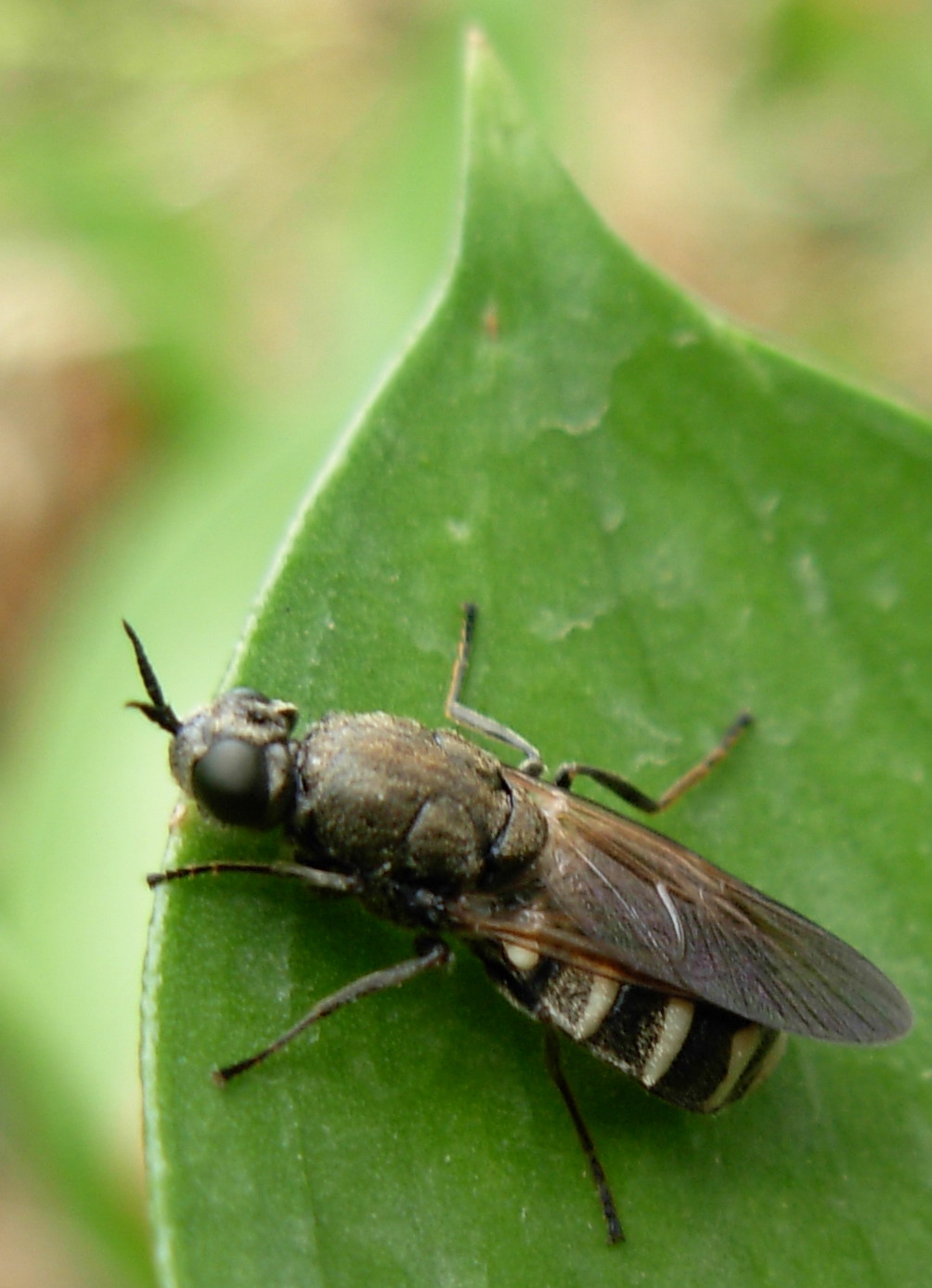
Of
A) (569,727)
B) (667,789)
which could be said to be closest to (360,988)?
(569,727)

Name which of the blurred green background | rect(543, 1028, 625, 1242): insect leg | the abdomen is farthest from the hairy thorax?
the blurred green background

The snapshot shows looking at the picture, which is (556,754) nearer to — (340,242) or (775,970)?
(775,970)

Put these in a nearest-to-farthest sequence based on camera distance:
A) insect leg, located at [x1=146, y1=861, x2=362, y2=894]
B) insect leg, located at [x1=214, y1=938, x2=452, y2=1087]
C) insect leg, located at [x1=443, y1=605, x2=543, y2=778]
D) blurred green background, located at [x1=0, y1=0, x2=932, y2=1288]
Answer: insect leg, located at [x1=214, y1=938, x2=452, y2=1087] → insect leg, located at [x1=146, y1=861, x2=362, y2=894] → insect leg, located at [x1=443, y1=605, x2=543, y2=778] → blurred green background, located at [x1=0, y1=0, x2=932, y2=1288]

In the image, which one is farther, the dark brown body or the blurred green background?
the blurred green background

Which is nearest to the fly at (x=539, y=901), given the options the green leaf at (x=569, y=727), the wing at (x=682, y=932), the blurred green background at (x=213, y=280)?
the wing at (x=682, y=932)

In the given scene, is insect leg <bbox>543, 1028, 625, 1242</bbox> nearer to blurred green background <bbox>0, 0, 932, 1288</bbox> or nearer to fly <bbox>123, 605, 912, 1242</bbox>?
fly <bbox>123, 605, 912, 1242</bbox>

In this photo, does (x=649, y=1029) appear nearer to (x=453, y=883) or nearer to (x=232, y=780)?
(x=453, y=883)

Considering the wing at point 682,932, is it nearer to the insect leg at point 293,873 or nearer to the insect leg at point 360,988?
the insect leg at point 360,988
